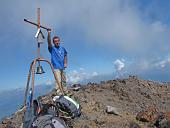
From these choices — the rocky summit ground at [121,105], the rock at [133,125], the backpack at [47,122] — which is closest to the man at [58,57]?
the rocky summit ground at [121,105]

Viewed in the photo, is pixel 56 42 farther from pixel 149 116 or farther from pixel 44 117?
pixel 44 117

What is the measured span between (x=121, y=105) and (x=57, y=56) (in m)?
4.90

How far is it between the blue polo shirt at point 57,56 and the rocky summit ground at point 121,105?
227 centimetres

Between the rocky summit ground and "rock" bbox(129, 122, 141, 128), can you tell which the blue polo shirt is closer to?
the rocky summit ground

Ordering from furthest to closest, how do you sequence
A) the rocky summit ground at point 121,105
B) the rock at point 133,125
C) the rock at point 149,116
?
the rock at point 149,116 → the rocky summit ground at point 121,105 → the rock at point 133,125

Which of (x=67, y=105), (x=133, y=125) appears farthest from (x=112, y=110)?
(x=67, y=105)

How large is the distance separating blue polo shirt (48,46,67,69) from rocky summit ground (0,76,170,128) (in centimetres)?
227

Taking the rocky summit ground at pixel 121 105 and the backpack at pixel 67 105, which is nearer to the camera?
the backpack at pixel 67 105

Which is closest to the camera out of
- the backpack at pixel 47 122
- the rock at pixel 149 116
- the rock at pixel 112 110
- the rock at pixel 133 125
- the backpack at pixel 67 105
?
the backpack at pixel 47 122

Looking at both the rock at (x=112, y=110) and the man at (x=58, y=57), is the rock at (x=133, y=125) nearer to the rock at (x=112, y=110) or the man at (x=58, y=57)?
the rock at (x=112, y=110)

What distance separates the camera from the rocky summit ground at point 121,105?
16.5 metres

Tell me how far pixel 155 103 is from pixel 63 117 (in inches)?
359

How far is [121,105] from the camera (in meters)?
20.4

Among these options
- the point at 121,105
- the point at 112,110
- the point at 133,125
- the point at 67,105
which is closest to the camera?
the point at 67,105
